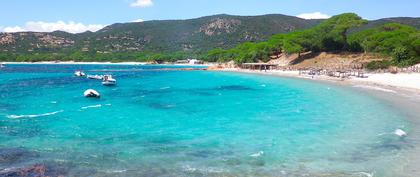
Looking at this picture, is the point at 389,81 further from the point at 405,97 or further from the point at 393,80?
the point at 405,97

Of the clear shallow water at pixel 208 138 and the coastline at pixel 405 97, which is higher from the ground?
the coastline at pixel 405 97

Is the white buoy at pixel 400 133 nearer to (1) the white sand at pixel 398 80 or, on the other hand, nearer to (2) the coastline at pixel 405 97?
(2) the coastline at pixel 405 97

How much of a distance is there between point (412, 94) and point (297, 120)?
25765 mm

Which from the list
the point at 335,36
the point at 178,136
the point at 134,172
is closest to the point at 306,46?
the point at 335,36

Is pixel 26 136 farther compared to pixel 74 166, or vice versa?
pixel 26 136

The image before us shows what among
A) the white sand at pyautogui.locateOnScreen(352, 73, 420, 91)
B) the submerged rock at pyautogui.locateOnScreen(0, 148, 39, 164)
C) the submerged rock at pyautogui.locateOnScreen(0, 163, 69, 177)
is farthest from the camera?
the white sand at pyautogui.locateOnScreen(352, 73, 420, 91)

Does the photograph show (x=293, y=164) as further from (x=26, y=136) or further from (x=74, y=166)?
(x=26, y=136)

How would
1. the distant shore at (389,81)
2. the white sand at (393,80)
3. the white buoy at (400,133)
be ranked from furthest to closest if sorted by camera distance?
the white sand at (393,80) → the distant shore at (389,81) → the white buoy at (400,133)

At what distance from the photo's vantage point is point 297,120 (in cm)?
3309

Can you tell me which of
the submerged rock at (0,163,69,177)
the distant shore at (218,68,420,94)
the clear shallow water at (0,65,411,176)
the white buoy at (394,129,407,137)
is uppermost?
the distant shore at (218,68,420,94)

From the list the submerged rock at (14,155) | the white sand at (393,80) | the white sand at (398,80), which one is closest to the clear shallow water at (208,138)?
the submerged rock at (14,155)

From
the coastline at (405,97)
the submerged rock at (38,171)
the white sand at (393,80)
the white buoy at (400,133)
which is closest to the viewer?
the submerged rock at (38,171)

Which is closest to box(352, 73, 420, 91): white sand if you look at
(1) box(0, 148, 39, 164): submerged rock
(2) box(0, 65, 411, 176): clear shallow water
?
(2) box(0, 65, 411, 176): clear shallow water

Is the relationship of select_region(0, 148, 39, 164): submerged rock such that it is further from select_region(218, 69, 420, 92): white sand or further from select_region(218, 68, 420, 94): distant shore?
select_region(218, 69, 420, 92): white sand
